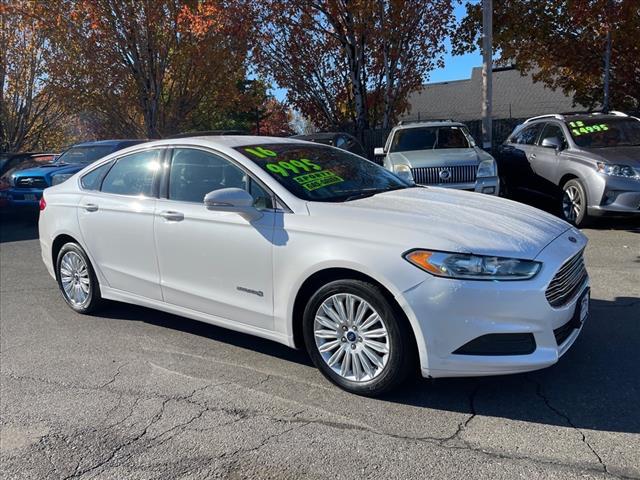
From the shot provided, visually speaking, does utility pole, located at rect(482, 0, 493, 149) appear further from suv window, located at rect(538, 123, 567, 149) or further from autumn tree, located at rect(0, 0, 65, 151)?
autumn tree, located at rect(0, 0, 65, 151)

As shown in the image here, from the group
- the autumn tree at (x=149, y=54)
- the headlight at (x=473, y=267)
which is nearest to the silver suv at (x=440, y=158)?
the headlight at (x=473, y=267)

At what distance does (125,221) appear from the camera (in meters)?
4.76

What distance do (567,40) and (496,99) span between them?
14138mm

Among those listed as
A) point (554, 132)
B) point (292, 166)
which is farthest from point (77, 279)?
point (554, 132)

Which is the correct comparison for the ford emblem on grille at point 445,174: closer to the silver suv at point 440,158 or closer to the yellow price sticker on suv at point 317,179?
the silver suv at point 440,158

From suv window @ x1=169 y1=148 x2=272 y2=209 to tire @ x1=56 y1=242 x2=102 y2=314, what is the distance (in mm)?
1395

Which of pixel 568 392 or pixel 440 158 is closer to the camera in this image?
pixel 568 392

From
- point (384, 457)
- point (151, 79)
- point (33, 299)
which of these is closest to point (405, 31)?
point (151, 79)

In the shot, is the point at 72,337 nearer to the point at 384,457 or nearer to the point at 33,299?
the point at 33,299

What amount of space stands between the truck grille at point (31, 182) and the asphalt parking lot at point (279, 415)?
7.16 meters

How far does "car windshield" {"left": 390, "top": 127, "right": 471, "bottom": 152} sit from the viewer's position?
9.99m

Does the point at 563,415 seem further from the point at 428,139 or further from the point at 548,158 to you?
the point at 428,139

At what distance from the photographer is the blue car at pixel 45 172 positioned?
11.2 metres

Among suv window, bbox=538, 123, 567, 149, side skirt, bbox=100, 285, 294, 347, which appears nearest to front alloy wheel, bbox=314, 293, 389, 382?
side skirt, bbox=100, 285, 294, 347
